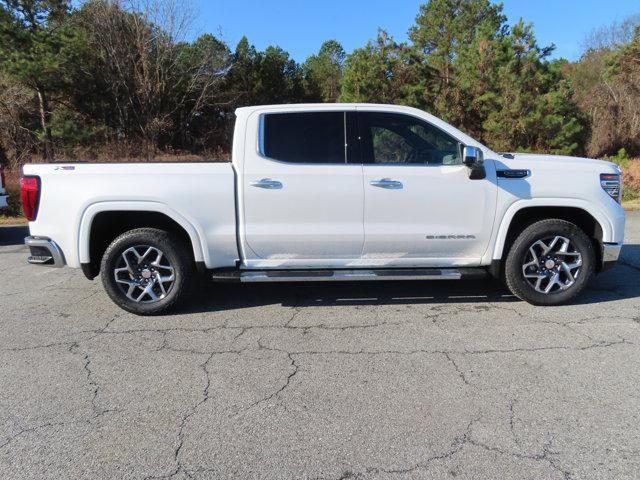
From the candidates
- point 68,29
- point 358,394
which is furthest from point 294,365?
point 68,29

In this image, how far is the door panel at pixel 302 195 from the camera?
15.4ft

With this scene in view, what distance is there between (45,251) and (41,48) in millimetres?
14806

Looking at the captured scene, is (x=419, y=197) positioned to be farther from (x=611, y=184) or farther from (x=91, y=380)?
(x=91, y=380)

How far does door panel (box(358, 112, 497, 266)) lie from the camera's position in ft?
15.5

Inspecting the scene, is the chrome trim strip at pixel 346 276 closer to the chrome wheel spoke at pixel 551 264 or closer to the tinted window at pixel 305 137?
the chrome wheel spoke at pixel 551 264

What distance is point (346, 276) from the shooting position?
15.6ft

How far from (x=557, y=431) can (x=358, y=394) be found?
123cm

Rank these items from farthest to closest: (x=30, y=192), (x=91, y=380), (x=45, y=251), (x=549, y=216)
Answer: (x=549, y=216)
(x=45, y=251)
(x=30, y=192)
(x=91, y=380)

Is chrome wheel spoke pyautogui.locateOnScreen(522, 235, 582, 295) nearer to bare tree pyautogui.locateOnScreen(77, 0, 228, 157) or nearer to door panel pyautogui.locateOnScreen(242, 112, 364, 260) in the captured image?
door panel pyautogui.locateOnScreen(242, 112, 364, 260)

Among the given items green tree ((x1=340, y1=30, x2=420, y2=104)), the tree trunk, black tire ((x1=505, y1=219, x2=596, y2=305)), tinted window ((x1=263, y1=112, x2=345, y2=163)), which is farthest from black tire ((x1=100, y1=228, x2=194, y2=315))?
the tree trunk

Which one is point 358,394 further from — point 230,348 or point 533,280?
point 533,280

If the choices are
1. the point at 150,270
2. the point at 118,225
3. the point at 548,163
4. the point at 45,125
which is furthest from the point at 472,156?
the point at 45,125

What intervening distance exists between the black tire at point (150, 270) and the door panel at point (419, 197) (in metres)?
1.83

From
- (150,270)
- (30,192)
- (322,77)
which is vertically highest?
(322,77)
